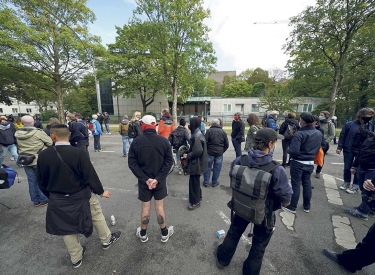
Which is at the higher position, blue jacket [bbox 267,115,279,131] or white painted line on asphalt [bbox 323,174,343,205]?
blue jacket [bbox 267,115,279,131]

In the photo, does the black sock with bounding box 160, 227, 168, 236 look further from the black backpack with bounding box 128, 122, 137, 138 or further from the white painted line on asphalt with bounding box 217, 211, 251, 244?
the black backpack with bounding box 128, 122, 137, 138

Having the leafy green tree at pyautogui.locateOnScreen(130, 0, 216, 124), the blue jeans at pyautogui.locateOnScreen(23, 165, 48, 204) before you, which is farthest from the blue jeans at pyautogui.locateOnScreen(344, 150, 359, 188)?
the leafy green tree at pyautogui.locateOnScreen(130, 0, 216, 124)

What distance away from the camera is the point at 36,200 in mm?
3824

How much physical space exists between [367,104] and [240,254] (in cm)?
2815

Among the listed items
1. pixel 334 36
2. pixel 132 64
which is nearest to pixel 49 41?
pixel 132 64

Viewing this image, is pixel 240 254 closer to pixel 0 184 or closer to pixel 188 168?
pixel 188 168

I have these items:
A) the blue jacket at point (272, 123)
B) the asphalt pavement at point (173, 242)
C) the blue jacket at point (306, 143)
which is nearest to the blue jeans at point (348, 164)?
the asphalt pavement at point (173, 242)

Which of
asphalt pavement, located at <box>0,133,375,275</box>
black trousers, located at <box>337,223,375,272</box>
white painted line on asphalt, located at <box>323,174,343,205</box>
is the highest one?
black trousers, located at <box>337,223,375,272</box>

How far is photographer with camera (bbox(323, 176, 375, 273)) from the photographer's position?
2.00 metres

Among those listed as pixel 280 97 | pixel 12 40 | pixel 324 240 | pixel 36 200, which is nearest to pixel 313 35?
pixel 280 97

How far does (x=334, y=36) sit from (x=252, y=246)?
73.9 feet

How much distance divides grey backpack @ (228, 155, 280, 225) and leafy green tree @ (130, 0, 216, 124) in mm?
16893

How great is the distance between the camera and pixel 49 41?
14.0 metres

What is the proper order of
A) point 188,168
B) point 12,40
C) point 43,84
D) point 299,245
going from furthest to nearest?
point 43,84, point 12,40, point 188,168, point 299,245
